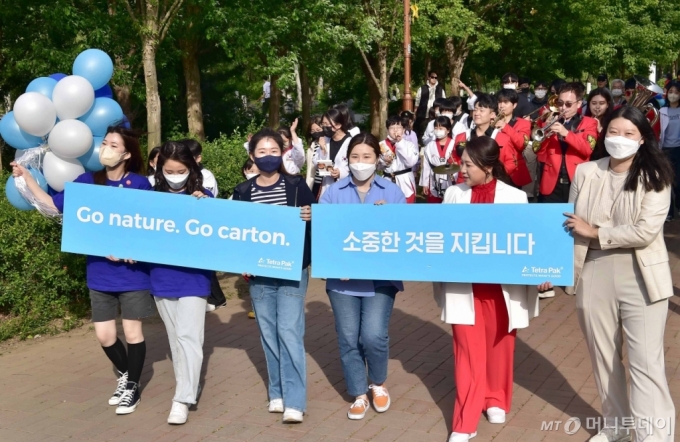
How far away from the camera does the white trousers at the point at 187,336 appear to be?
538 cm

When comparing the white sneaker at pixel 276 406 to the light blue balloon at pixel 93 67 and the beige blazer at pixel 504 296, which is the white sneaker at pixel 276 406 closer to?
the beige blazer at pixel 504 296

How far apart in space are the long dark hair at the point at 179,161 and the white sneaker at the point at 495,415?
2359mm

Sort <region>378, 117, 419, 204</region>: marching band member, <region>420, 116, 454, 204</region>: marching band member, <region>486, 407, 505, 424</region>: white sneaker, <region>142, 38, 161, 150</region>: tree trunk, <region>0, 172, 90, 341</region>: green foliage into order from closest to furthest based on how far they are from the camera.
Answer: <region>486, 407, 505, 424</region>: white sneaker, <region>0, 172, 90, 341</region>: green foliage, <region>420, 116, 454, 204</region>: marching band member, <region>378, 117, 419, 204</region>: marching band member, <region>142, 38, 161, 150</region>: tree trunk

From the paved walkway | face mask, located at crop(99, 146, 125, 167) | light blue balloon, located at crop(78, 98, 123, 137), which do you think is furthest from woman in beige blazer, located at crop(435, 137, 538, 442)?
light blue balloon, located at crop(78, 98, 123, 137)

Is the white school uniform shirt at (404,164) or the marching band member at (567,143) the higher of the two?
the marching band member at (567,143)

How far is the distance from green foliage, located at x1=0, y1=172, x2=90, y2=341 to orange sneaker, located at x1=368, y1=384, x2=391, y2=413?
3.49 meters

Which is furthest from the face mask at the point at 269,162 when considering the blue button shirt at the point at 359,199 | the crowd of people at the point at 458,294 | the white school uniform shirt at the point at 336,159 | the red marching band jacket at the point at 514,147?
the red marching band jacket at the point at 514,147

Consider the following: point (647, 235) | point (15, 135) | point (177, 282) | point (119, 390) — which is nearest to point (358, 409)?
point (177, 282)

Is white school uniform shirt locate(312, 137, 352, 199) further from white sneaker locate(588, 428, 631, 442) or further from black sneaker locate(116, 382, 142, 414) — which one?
white sneaker locate(588, 428, 631, 442)

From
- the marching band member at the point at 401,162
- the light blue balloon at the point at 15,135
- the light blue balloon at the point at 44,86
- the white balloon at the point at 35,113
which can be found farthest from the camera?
the marching band member at the point at 401,162

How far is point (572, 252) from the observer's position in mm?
4742

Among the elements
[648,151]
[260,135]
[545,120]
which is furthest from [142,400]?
[545,120]

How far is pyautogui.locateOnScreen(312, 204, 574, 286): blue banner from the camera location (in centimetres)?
480

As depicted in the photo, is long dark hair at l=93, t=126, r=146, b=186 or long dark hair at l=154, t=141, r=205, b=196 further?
long dark hair at l=93, t=126, r=146, b=186
